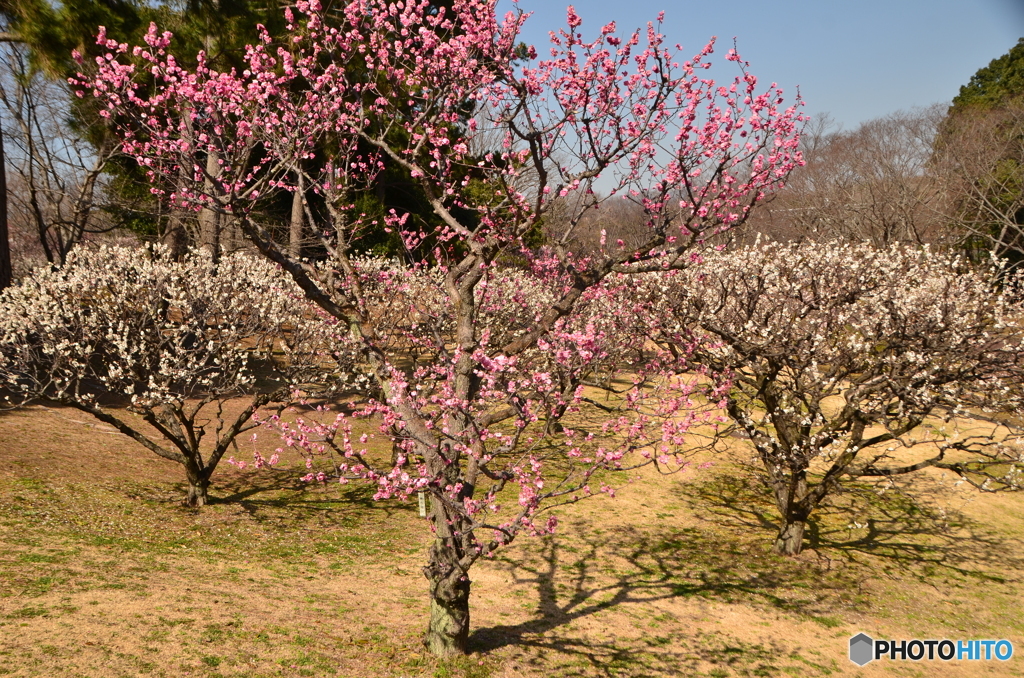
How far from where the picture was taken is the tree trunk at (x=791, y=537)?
11695 millimetres

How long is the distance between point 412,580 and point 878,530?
32.0 feet

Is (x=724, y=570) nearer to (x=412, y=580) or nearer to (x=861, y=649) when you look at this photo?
(x=861, y=649)

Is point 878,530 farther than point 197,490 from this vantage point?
Yes

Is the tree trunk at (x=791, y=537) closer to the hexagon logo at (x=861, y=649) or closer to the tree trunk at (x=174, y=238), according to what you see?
the hexagon logo at (x=861, y=649)

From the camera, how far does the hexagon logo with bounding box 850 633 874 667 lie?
856 centimetres

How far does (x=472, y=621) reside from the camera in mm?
8695

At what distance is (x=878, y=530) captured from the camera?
1316 centimetres

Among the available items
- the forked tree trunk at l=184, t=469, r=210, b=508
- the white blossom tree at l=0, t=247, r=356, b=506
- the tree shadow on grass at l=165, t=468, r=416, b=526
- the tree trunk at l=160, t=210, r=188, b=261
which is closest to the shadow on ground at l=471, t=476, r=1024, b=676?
the tree shadow on grass at l=165, t=468, r=416, b=526

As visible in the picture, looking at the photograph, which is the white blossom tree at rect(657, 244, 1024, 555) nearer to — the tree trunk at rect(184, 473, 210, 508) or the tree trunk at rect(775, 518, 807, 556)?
the tree trunk at rect(775, 518, 807, 556)

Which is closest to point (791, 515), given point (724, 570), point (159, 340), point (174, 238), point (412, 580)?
point (724, 570)

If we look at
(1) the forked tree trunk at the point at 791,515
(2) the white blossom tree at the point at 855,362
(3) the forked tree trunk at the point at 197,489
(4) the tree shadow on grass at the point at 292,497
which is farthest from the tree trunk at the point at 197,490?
(1) the forked tree trunk at the point at 791,515

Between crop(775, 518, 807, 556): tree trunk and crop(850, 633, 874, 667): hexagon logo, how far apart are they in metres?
2.71

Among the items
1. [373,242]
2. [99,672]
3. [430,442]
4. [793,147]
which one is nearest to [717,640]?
[430,442]

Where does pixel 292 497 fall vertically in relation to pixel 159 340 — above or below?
below
